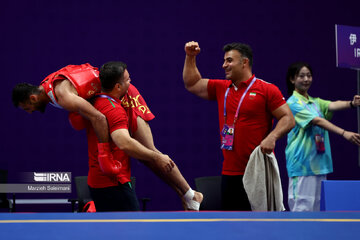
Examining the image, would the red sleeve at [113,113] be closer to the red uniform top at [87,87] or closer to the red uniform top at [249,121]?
the red uniform top at [87,87]

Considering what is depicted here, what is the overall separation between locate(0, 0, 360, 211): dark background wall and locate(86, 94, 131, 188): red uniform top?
2.76 metres

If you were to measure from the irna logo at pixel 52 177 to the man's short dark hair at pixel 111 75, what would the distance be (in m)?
2.91

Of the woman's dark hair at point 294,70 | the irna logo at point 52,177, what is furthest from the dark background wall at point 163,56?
the woman's dark hair at point 294,70

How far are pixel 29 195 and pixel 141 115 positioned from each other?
9.88ft

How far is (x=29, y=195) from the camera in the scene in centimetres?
512

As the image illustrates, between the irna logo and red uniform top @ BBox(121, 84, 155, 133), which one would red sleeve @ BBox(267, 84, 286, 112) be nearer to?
red uniform top @ BBox(121, 84, 155, 133)

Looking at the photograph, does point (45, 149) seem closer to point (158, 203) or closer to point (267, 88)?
point (158, 203)

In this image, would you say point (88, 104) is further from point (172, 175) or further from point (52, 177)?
point (52, 177)

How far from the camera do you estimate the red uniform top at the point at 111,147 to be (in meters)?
2.38

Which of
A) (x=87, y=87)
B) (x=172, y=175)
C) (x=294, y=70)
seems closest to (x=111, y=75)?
(x=87, y=87)

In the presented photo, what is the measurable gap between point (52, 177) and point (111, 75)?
3.18 meters

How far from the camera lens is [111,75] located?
245cm

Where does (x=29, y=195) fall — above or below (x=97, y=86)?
below

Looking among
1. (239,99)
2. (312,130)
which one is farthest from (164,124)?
(239,99)
